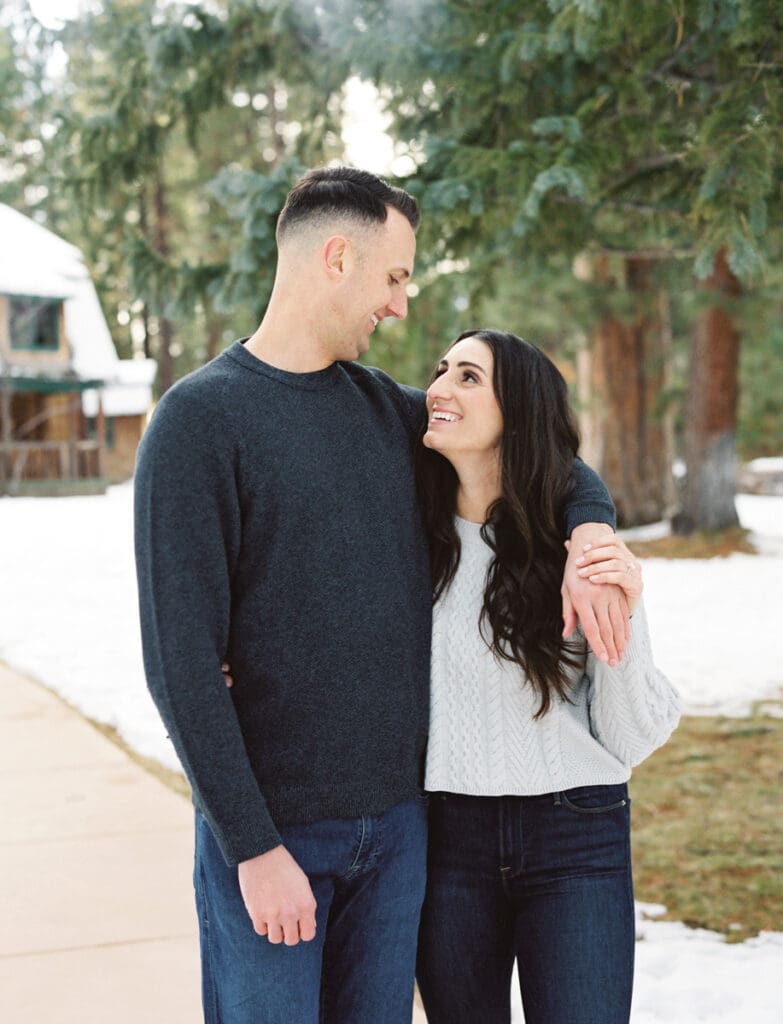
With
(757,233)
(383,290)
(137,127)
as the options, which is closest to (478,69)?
(757,233)

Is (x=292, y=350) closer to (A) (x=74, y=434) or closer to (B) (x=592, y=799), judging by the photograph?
(B) (x=592, y=799)

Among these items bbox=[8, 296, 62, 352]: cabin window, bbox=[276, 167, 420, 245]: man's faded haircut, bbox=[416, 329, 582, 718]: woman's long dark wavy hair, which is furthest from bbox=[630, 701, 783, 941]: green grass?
bbox=[8, 296, 62, 352]: cabin window

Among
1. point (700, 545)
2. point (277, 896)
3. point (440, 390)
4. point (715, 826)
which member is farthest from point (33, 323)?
Result: point (277, 896)

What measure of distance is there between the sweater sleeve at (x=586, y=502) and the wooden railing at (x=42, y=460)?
25854 millimetres

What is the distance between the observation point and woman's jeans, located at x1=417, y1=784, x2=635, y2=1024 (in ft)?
7.55

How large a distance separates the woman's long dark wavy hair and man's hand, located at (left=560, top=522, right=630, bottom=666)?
14 cm

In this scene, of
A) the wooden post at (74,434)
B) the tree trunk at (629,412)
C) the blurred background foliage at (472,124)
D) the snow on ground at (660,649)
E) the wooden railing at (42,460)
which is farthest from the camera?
the wooden post at (74,434)

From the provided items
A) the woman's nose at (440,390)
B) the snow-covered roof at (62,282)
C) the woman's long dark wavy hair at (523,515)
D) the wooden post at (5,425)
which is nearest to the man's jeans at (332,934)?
the woman's long dark wavy hair at (523,515)

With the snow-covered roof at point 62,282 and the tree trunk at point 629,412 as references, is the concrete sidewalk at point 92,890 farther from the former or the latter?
the snow-covered roof at point 62,282

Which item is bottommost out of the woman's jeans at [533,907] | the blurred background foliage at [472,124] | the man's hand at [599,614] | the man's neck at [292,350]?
the woman's jeans at [533,907]

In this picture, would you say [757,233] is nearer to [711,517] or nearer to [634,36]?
[634,36]

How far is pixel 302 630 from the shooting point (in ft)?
6.97

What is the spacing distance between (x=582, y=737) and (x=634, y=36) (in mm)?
4304

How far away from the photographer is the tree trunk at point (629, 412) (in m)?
16.5
